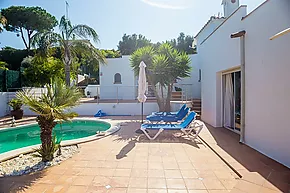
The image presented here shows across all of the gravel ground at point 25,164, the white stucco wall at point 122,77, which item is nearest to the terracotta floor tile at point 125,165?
the gravel ground at point 25,164

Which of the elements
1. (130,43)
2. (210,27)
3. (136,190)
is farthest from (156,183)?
(130,43)

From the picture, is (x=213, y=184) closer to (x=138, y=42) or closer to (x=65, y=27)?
(x=65, y=27)

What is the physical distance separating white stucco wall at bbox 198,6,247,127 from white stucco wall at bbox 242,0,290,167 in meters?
0.86

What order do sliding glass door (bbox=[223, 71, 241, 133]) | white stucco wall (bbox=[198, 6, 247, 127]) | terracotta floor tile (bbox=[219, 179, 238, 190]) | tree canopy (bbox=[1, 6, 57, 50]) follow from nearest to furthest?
terracotta floor tile (bbox=[219, 179, 238, 190]) → white stucco wall (bbox=[198, 6, 247, 127]) → sliding glass door (bbox=[223, 71, 241, 133]) → tree canopy (bbox=[1, 6, 57, 50])

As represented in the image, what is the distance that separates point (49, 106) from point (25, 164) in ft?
5.84

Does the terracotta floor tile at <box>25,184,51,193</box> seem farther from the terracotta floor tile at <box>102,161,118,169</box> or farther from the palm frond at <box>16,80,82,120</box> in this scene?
the palm frond at <box>16,80,82,120</box>

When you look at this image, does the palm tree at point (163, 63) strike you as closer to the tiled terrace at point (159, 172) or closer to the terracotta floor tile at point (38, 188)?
the tiled terrace at point (159, 172)

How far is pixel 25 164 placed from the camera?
5.29m

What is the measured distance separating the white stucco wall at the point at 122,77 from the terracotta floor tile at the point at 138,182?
1605cm

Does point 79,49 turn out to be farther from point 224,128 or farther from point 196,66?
point 224,128

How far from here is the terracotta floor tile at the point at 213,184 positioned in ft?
12.6

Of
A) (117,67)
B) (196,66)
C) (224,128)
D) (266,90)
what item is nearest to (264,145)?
(266,90)

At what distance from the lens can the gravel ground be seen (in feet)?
15.7

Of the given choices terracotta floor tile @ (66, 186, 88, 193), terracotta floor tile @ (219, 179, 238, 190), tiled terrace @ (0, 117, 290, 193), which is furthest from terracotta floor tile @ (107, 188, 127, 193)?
terracotta floor tile @ (219, 179, 238, 190)
